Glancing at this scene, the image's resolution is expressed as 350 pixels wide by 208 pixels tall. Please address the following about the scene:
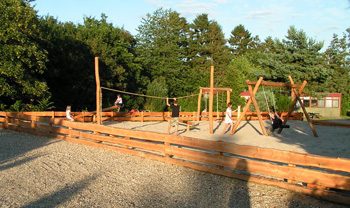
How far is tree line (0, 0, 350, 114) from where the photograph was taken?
2547 centimetres

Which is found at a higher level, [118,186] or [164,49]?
[164,49]

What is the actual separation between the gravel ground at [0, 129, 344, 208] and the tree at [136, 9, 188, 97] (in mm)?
39373

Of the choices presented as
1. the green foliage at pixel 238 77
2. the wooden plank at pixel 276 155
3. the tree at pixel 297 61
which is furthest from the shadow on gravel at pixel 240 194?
the tree at pixel 297 61

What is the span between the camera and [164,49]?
5519 centimetres

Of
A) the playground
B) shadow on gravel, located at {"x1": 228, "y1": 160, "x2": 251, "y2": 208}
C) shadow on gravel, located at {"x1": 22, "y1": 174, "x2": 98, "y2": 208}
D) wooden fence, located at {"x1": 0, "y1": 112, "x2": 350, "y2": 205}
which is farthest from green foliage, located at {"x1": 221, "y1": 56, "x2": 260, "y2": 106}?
shadow on gravel, located at {"x1": 22, "y1": 174, "x2": 98, "y2": 208}

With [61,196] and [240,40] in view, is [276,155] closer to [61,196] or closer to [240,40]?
[61,196]

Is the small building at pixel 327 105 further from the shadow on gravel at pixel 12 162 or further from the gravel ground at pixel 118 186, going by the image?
the gravel ground at pixel 118 186

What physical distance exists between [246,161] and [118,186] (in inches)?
102

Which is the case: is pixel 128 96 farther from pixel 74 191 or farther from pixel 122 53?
pixel 74 191

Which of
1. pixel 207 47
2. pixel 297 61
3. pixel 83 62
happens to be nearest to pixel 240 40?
pixel 207 47

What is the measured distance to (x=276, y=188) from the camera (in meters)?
7.91

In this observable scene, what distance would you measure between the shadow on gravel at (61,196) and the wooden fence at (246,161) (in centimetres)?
253

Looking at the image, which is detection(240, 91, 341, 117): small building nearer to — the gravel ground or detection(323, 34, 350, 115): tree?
detection(323, 34, 350, 115): tree

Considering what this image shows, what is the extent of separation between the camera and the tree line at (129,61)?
25.5 meters
